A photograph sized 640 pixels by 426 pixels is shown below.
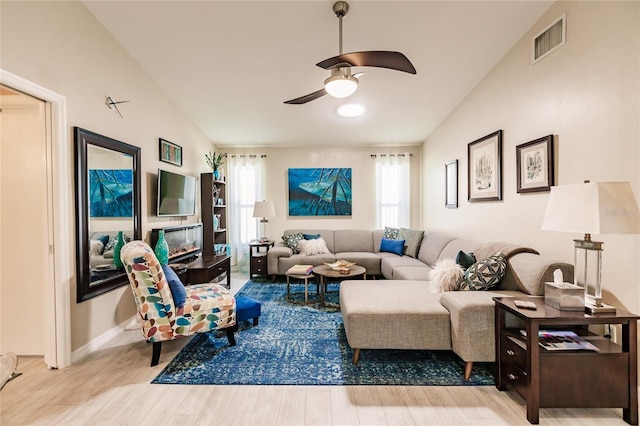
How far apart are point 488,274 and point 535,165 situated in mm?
1121

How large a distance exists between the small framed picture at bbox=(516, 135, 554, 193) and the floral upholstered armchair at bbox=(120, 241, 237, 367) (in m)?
2.91

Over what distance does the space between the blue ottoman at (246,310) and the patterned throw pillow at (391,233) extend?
10.5ft

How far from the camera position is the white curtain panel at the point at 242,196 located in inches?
237

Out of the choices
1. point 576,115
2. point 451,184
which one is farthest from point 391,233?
point 576,115

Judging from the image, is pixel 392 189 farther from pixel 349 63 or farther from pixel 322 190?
pixel 349 63

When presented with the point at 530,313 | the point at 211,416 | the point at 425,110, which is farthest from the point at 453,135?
the point at 211,416

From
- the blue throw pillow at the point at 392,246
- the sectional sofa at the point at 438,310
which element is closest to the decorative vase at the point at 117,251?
the sectional sofa at the point at 438,310

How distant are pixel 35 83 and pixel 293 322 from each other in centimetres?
291

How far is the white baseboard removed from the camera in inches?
94.6

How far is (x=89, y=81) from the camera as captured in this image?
2.58m

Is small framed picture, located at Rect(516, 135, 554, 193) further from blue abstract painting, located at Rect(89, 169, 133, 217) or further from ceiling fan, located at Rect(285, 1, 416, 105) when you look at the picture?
blue abstract painting, located at Rect(89, 169, 133, 217)

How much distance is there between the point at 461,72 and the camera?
11.3 ft

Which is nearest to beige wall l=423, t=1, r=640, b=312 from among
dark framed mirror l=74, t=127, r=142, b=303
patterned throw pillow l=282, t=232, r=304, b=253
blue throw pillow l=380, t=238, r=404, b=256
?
blue throw pillow l=380, t=238, r=404, b=256

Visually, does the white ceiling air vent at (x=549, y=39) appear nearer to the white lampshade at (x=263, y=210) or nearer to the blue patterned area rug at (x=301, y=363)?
the blue patterned area rug at (x=301, y=363)
